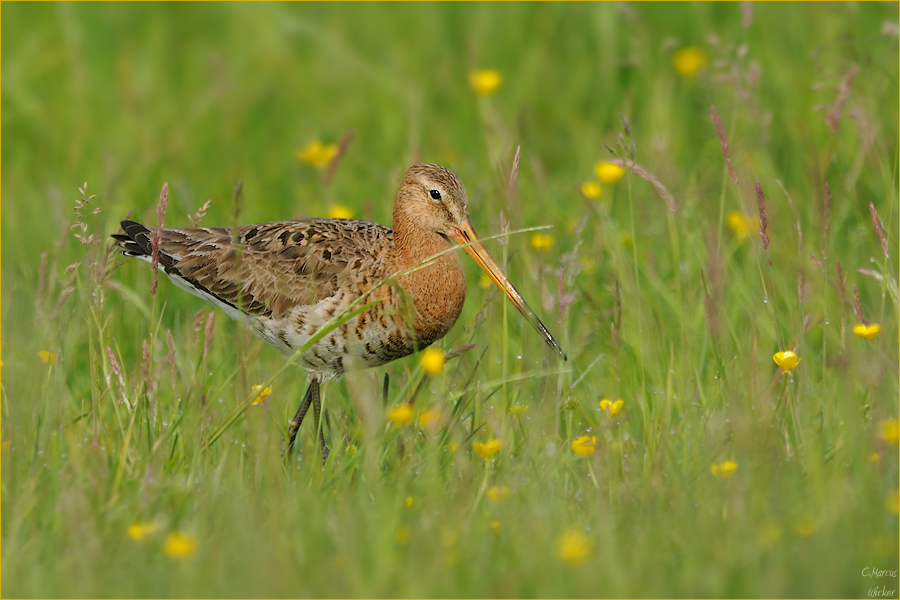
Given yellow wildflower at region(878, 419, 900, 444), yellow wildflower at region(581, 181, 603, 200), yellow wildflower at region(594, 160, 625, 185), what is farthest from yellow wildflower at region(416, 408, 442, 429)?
yellow wildflower at region(594, 160, 625, 185)

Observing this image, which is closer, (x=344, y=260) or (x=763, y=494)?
(x=763, y=494)

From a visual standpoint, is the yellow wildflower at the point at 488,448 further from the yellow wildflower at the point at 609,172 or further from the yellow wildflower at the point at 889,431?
the yellow wildflower at the point at 609,172

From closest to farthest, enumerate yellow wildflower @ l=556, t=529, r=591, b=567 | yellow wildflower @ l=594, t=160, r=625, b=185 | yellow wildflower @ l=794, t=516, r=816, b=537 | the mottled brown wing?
yellow wildflower @ l=556, t=529, r=591, b=567, yellow wildflower @ l=794, t=516, r=816, b=537, the mottled brown wing, yellow wildflower @ l=594, t=160, r=625, b=185

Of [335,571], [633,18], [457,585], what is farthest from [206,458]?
[633,18]

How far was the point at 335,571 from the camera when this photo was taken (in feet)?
11.7

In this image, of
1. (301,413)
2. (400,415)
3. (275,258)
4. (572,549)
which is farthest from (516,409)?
(275,258)

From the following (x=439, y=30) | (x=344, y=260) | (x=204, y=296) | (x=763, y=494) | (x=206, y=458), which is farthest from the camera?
(x=439, y=30)

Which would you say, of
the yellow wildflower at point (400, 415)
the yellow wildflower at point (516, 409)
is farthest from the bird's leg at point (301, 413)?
the yellow wildflower at point (516, 409)

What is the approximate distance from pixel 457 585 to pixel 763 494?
104 centimetres

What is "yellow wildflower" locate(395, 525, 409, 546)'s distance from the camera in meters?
3.72

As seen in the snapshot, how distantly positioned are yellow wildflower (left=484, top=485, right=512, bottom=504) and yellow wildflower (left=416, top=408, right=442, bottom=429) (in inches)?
11.6

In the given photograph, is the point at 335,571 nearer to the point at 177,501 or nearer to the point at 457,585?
the point at 457,585

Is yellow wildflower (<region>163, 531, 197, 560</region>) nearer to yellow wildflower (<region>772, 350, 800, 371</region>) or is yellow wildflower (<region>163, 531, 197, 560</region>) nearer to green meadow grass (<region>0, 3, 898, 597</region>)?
green meadow grass (<region>0, 3, 898, 597</region>)

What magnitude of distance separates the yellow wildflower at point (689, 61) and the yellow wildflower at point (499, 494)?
571cm
